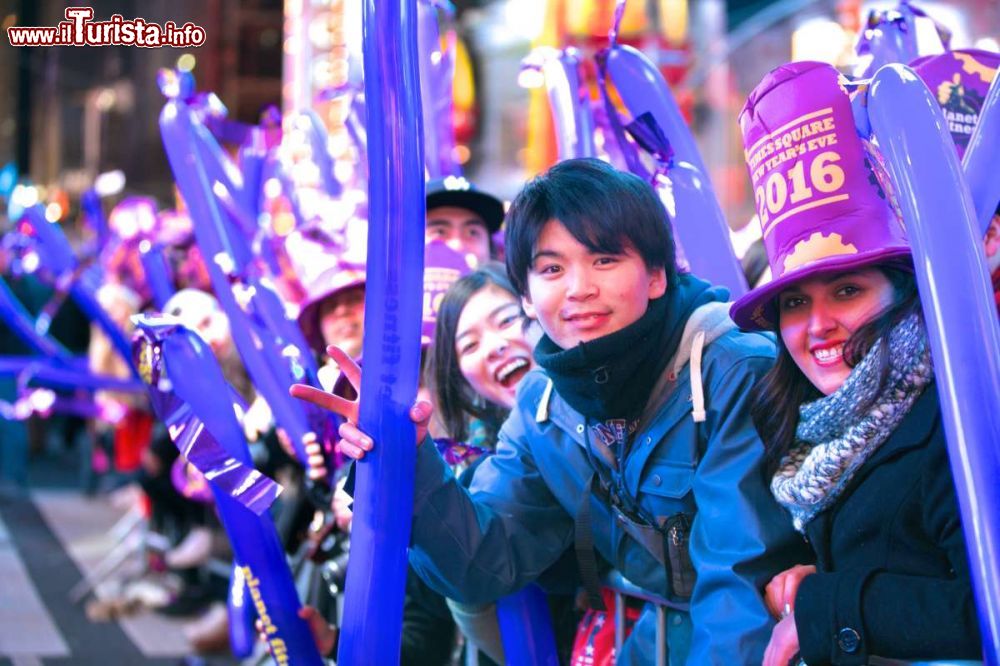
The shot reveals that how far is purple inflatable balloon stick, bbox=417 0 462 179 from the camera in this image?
3340mm

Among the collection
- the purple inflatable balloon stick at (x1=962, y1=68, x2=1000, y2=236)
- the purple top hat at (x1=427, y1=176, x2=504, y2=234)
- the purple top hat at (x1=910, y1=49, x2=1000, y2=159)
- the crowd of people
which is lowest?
the crowd of people

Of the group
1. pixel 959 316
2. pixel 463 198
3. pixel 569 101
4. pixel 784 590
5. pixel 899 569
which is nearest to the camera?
pixel 959 316

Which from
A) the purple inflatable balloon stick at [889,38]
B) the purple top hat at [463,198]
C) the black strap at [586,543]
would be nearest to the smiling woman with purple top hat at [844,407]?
the black strap at [586,543]

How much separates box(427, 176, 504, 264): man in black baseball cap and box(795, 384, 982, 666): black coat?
60.6 inches

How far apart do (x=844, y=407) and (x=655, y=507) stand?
0.39 m

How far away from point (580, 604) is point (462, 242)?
107 cm

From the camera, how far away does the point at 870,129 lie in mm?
1493

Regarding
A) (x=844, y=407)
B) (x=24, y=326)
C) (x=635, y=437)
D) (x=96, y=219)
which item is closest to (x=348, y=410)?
(x=635, y=437)

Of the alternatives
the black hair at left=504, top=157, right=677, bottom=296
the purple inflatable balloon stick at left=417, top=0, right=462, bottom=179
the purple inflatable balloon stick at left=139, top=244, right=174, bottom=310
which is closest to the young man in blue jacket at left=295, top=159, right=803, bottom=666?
the black hair at left=504, top=157, right=677, bottom=296

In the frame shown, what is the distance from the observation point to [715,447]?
5.89 feet

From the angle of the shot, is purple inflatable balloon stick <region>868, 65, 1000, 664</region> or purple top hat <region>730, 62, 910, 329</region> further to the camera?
purple top hat <region>730, 62, 910, 329</region>

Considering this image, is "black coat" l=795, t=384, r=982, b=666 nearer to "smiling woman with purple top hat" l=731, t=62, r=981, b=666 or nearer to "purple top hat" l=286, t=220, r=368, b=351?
"smiling woman with purple top hat" l=731, t=62, r=981, b=666

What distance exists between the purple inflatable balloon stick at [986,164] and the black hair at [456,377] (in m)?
1.13

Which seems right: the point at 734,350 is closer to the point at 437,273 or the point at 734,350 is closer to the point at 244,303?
the point at 437,273
